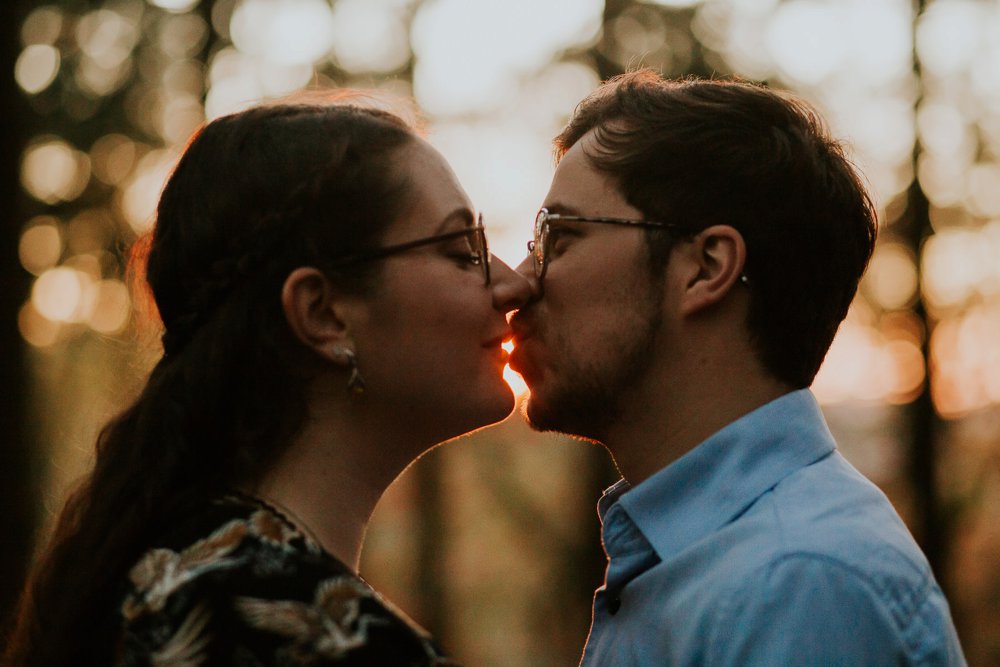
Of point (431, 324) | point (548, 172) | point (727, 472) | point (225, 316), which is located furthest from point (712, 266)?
point (548, 172)

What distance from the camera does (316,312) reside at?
98.1 inches

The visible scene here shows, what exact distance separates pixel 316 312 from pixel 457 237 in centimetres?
42

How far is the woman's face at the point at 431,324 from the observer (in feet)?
8.42

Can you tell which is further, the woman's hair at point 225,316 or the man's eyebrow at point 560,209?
the man's eyebrow at point 560,209

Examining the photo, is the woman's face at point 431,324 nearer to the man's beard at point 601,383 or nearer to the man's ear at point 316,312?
the man's ear at point 316,312

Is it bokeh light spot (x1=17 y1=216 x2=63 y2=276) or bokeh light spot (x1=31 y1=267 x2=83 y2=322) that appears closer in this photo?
bokeh light spot (x1=17 y1=216 x2=63 y2=276)

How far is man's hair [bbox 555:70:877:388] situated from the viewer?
9.70 feet

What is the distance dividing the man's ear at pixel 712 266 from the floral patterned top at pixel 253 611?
4.11ft

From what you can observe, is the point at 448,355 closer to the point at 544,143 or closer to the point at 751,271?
the point at 751,271

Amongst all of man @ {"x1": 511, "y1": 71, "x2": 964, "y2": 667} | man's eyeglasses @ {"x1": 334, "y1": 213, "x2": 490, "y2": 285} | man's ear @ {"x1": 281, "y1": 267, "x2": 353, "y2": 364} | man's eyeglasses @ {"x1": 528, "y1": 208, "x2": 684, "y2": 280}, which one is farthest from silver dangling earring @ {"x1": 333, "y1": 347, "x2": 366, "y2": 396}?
man's eyeglasses @ {"x1": 528, "y1": 208, "x2": 684, "y2": 280}

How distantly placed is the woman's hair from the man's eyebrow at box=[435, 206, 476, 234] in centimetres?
15

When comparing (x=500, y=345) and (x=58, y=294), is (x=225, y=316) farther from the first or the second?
(x=58, y=294)

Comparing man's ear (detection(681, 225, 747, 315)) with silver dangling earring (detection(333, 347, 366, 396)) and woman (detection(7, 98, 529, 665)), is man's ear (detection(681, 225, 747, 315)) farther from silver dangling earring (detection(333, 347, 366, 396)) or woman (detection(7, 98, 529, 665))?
silver dangling earring (detection(333, 347, 366, 396))

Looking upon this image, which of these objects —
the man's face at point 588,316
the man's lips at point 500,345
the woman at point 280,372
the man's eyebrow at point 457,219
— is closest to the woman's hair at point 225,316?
the woman at point 280,372
